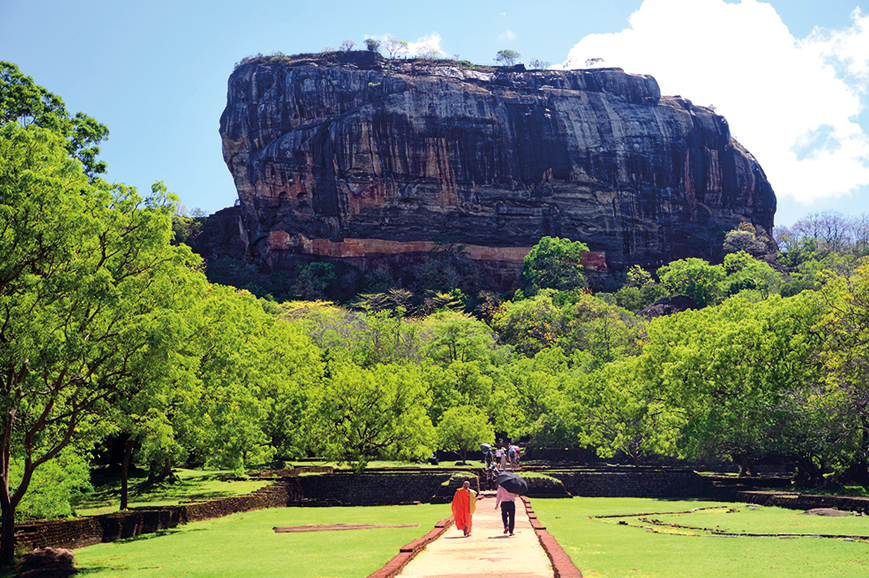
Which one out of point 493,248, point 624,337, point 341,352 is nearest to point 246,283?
point 493,248

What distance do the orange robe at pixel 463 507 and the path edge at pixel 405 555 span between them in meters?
0.56

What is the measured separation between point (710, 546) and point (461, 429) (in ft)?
66.4

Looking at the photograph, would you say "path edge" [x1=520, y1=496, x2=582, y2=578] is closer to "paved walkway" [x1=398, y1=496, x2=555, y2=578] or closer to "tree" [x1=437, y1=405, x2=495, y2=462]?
"paved walkway" [x1=398, y1=496, x2=555, y2=578]

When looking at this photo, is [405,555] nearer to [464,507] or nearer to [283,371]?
[464,507]

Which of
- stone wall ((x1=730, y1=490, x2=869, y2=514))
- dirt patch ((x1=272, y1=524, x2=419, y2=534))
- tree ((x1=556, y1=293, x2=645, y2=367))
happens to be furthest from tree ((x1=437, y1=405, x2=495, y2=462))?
dirt patch ((x1=272, y1=524, x2=419, y2=534))

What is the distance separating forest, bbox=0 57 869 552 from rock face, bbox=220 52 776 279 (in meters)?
26.4

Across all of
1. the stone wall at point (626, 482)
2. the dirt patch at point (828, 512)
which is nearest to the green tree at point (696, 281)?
the stone wall at point (626, 482)

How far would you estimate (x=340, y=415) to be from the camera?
28094mm

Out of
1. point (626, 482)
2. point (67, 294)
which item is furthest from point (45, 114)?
point (626, 482)

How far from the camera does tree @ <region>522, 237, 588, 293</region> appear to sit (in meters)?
72.2

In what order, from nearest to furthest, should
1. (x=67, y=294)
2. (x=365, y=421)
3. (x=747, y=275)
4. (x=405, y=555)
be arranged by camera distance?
(x=405, y=555), (x=67, y=294), (x=365, y=421), (x=747, y=275)

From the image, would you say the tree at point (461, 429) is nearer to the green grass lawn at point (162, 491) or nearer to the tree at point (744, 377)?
the tree at point (744, 377)

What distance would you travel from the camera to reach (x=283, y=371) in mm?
30156

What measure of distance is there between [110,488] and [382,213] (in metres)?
58.4
